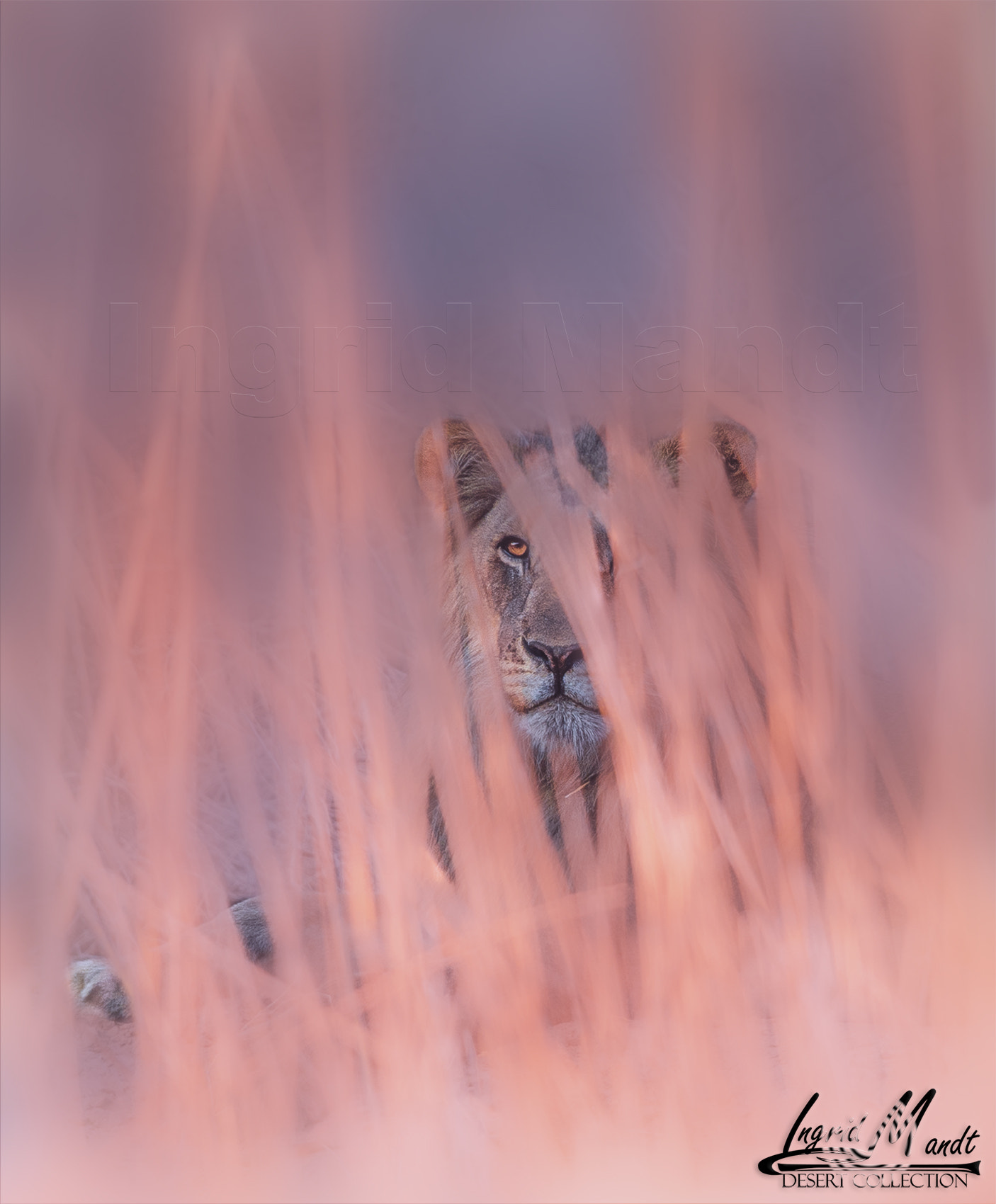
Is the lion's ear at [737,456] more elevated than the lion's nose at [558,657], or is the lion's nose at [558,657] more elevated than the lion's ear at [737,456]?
the lion's ear at [737,456]

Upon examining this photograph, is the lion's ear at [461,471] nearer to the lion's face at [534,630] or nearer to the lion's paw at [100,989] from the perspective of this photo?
the lion's face at [534,630]

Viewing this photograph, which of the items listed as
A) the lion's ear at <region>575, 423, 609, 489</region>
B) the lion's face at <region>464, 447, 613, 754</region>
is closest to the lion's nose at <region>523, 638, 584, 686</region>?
the lion's face at <region>464, 447, 613, 754</region>

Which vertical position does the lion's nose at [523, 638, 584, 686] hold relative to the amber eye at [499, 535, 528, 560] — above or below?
below

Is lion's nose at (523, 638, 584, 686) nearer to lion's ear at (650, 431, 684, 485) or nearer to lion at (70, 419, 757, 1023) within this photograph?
lion at (70, 419, 757, 1023)
